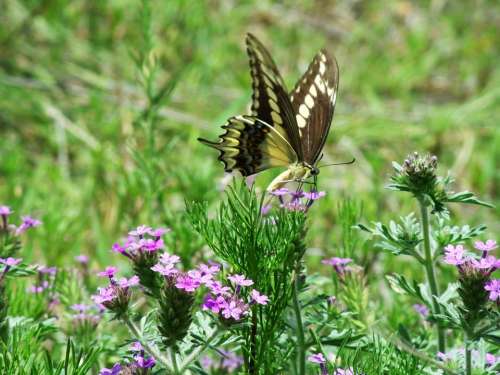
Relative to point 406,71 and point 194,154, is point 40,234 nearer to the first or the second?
point 194,154

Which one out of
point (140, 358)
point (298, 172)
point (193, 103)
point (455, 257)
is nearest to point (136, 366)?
point (140, 358)

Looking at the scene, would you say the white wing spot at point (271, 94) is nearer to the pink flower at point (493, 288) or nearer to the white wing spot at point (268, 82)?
the white wing spot at point (268, 82)

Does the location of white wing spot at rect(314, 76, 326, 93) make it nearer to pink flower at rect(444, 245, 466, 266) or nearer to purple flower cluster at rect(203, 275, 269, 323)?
pink flower at rect(444, 245, 466, 266)

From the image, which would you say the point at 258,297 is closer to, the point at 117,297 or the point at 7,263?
the point at 117,297

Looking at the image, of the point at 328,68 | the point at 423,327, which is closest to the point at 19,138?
the point at 328,68

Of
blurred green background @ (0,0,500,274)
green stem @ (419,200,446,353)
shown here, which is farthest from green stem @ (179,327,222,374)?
blurred green background @ (0,0,500,274)

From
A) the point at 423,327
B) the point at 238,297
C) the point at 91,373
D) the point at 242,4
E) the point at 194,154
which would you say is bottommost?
the point at 91,373
